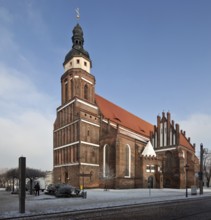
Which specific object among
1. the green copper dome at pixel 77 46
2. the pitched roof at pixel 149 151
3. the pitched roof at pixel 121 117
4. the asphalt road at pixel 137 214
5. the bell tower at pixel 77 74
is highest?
the green copper dome at pixel 77 46

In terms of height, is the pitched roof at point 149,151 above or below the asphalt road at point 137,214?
above

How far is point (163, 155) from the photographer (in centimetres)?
5606

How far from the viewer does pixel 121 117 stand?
59.1 meters

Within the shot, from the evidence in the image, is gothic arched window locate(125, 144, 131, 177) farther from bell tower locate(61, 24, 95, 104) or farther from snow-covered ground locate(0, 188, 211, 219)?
snow-covered ground locate(0, 188, 211, 219)

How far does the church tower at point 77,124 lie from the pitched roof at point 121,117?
2803 millimetres

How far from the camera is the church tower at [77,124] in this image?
47656 millimetres

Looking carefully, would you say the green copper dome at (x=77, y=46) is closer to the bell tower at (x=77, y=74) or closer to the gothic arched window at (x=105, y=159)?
the bell tower at (x=77, y=74)

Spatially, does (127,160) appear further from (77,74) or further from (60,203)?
(60,203)

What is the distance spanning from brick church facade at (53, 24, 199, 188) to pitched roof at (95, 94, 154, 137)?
25 cm

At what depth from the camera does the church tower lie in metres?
47.7

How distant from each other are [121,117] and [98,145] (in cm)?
1033

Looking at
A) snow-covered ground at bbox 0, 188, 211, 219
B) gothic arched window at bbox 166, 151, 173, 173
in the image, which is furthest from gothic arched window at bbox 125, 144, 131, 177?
snow-covered ground at bbox 0, 188, 211, 219

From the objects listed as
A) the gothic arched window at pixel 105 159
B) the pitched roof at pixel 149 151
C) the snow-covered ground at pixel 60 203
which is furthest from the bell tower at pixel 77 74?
the snow-covered ground at pixel 60 203

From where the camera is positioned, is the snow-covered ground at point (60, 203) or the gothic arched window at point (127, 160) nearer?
the snow-covered ground at point (60, 203)
